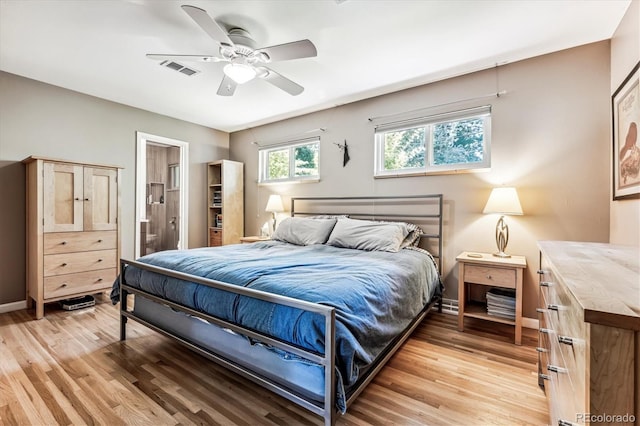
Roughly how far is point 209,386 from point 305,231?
6.20 ft

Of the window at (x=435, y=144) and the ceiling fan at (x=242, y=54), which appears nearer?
the ceiling fan at (x=242, y=54)

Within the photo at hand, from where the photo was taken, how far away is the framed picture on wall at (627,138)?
5.84 ft

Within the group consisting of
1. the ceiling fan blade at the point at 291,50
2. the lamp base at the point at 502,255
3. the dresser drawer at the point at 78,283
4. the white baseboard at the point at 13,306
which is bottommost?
the white baseboard at the point at 13,306

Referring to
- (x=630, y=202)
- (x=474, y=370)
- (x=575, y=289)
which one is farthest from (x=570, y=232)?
(x=575, y=289)

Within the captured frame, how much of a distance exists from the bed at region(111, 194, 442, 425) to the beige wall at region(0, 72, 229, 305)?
1.70 meters

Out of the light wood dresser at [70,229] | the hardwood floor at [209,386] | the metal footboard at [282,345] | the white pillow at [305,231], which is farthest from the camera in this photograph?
the white pillow at [305,231]

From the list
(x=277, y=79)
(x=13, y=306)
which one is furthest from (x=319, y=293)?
(x=13, y=306)

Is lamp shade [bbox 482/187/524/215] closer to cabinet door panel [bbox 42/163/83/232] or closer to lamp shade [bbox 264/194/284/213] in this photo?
lamp shade [bbox 264/194/284/213]

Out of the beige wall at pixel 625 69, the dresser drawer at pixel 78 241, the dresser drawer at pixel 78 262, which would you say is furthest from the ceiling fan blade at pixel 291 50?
the dresser drawer at pixel 78 262

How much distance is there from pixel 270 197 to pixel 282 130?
1.09m

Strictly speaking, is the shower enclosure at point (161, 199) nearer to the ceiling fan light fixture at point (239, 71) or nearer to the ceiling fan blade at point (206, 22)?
the ceiling fan light fixture at point (239, 71)

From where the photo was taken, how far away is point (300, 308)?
134 cm

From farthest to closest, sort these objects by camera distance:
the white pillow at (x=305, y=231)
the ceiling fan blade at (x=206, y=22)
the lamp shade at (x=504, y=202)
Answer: the white pillow at (x=305, y=231) → the lamp shade at (x=504, y=202) → the ceiling fan blade at (x=206, y=22)

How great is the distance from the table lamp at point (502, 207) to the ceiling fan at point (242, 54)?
198cm
